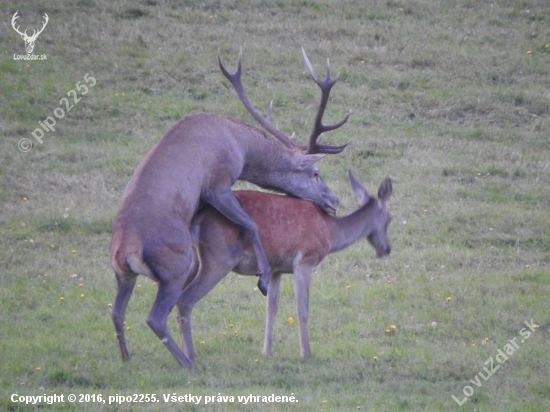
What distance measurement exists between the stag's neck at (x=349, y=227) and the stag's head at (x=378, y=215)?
0.02 metres

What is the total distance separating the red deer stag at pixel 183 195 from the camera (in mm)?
7094

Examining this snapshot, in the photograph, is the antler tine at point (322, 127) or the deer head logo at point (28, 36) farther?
the deer head logo at point (28, 36)

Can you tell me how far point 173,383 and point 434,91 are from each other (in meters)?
11.6

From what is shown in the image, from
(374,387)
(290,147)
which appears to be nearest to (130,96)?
(290,147)

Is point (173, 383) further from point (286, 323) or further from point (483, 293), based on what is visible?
point (483, 293)

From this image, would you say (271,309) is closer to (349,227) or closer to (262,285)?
(262,285)

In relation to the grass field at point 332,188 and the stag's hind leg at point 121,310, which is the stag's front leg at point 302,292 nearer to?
the grass field at point 332,188

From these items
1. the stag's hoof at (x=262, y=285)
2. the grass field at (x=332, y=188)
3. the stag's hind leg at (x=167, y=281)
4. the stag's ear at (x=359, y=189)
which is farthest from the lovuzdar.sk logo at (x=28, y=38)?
the stag's hind leg at (x=167, y=281)

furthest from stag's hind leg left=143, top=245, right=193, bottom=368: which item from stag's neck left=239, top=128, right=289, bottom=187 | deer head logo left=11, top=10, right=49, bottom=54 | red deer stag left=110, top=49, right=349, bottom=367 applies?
deer head logo left=11, top=10, right=49, bottom=54

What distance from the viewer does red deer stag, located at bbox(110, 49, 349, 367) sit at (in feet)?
23.3

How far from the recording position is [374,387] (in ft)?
23.1

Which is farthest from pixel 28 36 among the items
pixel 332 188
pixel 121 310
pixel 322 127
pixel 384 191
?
pixel 121 310

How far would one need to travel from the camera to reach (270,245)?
810 cm

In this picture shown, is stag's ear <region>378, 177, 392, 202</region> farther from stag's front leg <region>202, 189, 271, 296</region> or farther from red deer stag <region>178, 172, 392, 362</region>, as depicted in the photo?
stag's front leg <region>202, 189, 271, 296</region>
